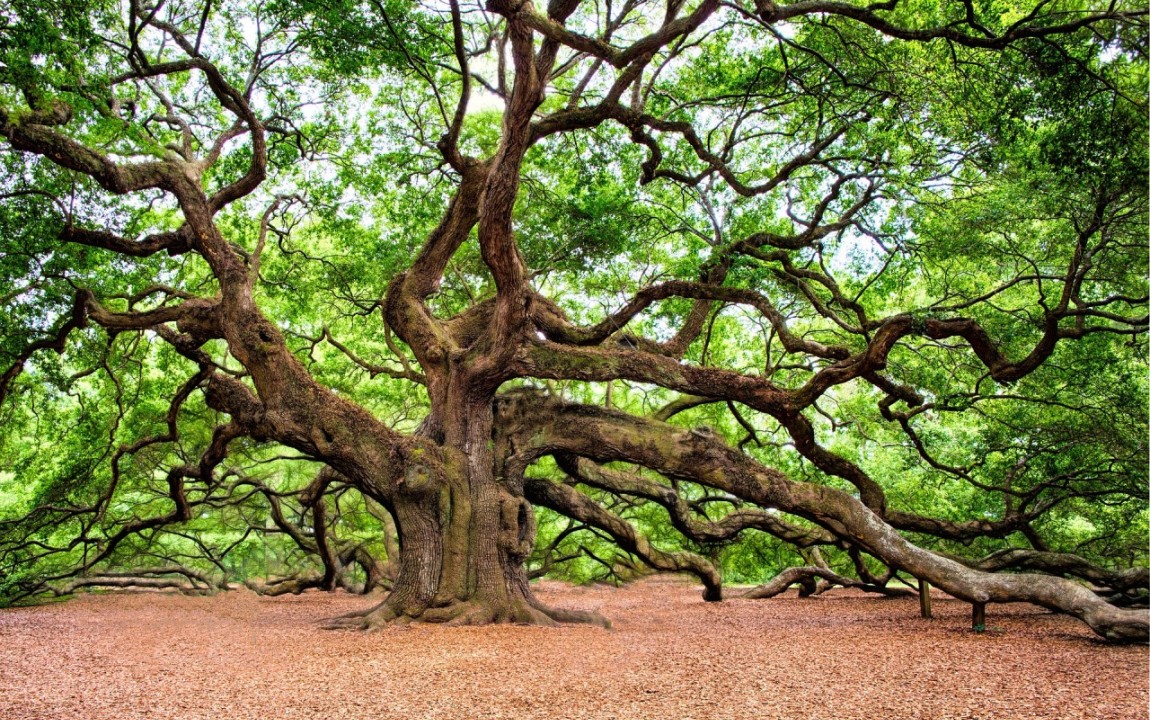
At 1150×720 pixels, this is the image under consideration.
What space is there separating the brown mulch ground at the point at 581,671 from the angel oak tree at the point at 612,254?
90cm

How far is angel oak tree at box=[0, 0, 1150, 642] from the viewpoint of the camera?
5.47m

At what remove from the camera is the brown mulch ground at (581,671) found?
3.42 metres

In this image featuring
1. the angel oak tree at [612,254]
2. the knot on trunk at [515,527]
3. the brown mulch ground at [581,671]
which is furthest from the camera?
the knot on trunk at [515,527]

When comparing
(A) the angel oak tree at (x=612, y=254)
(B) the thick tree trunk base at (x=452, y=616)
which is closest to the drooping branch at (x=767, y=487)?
(A) the angel oak tree at (x=612, y=254)

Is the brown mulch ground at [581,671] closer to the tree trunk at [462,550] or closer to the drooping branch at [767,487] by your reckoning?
the drooping branch at [767,487]

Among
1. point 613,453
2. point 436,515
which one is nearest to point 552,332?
point 613,453

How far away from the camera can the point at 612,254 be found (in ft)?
31.4

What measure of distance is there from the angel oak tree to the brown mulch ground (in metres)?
0.90

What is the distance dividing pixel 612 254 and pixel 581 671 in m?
6.34

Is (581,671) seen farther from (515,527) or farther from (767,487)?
(767,487)

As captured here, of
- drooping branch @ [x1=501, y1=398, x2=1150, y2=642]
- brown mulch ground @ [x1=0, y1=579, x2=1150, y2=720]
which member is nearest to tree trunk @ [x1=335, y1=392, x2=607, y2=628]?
brown mulch ground @ [x1=0, y1=579, x2=1150, y2=720]

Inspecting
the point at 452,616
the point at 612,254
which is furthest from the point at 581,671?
the point at 612,254

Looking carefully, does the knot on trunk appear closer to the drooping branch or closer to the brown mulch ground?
the drooping branch

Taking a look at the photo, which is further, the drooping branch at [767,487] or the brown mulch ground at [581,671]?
the drooping branch at [767,487]
